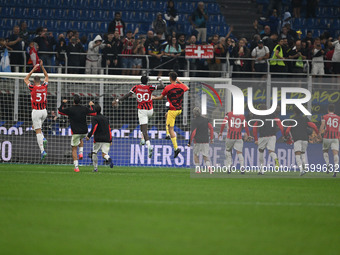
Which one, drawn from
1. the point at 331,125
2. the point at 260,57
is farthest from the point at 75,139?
the point at 260,57

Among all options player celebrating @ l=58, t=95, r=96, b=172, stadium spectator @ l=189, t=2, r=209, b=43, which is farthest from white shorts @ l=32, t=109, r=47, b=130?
stadium spectator @ l=189, t=2, r=209, b=43

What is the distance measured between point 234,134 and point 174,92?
231cm

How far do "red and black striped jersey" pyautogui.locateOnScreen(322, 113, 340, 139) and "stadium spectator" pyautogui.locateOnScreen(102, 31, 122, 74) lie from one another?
8.47m

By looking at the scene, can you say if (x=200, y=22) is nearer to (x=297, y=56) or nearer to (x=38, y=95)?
(x=297, y=56)

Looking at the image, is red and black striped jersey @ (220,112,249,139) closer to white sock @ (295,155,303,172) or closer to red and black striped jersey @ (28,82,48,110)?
white sock @ (295,155,303,172)

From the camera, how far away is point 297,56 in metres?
24.1

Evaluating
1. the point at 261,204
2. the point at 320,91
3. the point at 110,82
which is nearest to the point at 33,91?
the point at 110,82

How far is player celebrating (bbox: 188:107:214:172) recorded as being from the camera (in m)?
16.9

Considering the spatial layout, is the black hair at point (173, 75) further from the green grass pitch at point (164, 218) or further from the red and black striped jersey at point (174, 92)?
the green grass pitch at point (164, 218)

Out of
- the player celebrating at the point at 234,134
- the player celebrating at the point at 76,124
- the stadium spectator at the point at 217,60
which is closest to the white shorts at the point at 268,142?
the player celebrating at the point at 234,134

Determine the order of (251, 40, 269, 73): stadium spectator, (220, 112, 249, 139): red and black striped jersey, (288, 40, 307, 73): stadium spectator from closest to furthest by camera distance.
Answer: (220, 112, 249, 139): red and black striped jersey, (251, 40, 269, 73): stadium spectator, (288, 40, 307, 73): stadium spectator

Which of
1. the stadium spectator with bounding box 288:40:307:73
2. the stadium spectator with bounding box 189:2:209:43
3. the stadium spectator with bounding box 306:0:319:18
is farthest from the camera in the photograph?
the stadium spectator with bounding box 306:0:319:18

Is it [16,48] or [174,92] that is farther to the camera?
[16,48]

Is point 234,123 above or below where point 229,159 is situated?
above
